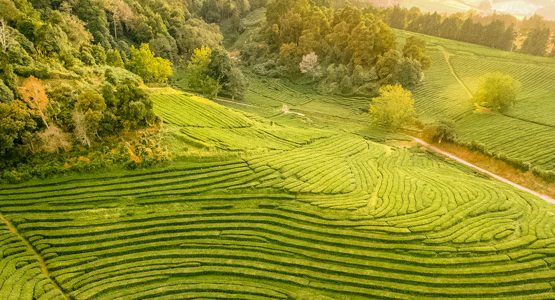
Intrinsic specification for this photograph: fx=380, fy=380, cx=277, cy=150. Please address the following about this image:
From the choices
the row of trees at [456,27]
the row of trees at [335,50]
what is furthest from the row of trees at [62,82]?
the row of trees at [456,27]

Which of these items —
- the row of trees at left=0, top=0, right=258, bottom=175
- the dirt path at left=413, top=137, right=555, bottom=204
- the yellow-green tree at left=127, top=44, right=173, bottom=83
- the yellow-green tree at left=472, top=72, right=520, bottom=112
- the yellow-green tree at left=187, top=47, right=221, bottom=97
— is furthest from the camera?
the yellow-green tree at left=187, top=47, right=221, bottom=97

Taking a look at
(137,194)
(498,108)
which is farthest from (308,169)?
(498,108)

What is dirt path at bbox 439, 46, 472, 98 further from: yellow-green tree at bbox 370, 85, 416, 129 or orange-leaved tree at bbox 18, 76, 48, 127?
orange-leaved tree at bbox 18, 76, 48, 127

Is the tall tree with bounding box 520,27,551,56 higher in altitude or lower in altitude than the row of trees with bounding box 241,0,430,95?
→ higher

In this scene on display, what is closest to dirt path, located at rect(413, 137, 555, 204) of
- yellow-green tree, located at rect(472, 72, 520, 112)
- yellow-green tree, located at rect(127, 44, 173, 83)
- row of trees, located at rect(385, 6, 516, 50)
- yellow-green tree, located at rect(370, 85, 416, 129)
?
yellow-green tree, located at rect(370, 85, 416, 129)

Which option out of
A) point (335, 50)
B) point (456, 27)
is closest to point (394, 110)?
point (335, 50)

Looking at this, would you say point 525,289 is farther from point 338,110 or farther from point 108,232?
point 338,110
